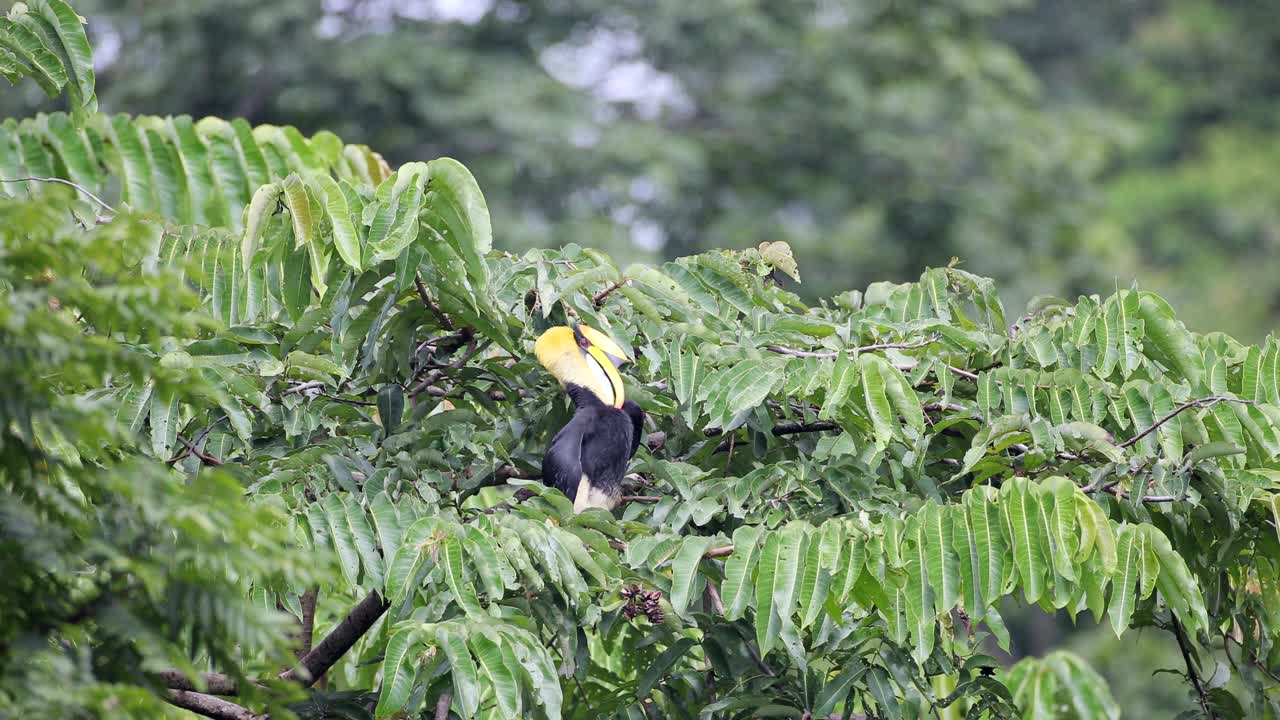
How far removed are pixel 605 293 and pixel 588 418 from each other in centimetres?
26

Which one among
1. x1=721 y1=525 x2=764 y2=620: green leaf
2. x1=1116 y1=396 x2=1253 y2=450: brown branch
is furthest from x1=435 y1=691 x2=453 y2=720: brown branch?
x1=1116 y1=396 x2=1253 y2=450: brown branch

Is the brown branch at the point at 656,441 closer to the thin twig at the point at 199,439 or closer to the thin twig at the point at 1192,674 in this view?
the thin twig at the point at 199,439

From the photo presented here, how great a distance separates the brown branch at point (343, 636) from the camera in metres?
2.88

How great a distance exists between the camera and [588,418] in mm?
3158

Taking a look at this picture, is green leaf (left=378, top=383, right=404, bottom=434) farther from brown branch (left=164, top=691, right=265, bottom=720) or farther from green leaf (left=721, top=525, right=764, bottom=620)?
green leaf (left=721, top=525, right=764, bottom=620)

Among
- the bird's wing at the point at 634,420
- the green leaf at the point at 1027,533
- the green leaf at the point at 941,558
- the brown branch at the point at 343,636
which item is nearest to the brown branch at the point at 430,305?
the bird's wing at the point at 634,420

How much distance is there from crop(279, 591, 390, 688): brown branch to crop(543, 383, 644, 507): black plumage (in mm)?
478

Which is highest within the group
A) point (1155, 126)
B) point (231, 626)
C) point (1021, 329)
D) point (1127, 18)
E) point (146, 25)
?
point (1127, 18)

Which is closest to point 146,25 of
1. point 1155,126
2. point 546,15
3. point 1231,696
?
point 546,15

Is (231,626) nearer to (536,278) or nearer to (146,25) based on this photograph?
(536,278)

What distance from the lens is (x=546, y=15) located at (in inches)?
489

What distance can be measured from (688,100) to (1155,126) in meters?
8.69

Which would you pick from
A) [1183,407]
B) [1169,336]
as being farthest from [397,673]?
[1169,336]

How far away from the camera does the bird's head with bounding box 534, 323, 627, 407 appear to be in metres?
3.09
